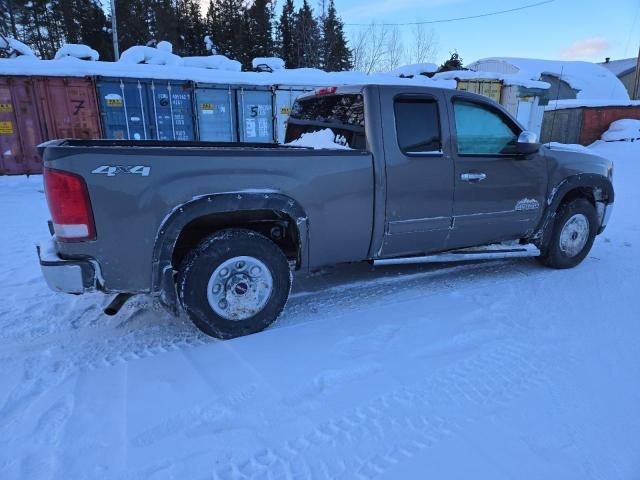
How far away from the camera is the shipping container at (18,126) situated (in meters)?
10.4

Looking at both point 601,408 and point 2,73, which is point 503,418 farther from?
point 2,73

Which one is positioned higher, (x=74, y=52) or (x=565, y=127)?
(x=74, y=52)

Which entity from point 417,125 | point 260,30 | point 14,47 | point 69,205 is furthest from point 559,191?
point 260,30

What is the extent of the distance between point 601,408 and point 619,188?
9481mm

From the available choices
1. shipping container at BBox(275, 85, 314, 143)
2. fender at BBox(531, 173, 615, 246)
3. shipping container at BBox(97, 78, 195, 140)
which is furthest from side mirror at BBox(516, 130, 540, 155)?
shipping container at BBox(97, 78, 195, 140)

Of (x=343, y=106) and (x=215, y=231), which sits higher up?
(x=343, y=106)

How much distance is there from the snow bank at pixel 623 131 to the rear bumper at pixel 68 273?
897 inches

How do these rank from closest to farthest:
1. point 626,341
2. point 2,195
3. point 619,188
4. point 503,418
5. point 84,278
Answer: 1. point 503,418
2. point 84,278
3. point 626,341
4. point 2,195
5. point 619,188

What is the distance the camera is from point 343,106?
3.79 meters

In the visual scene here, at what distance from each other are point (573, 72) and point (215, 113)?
3867 cm

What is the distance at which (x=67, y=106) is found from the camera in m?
10.8

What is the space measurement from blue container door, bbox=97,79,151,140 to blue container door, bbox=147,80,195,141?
20 cm

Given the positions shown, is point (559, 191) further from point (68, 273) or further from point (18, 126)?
point (18, 126)

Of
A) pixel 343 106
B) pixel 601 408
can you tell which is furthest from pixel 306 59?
pixel 601 408
